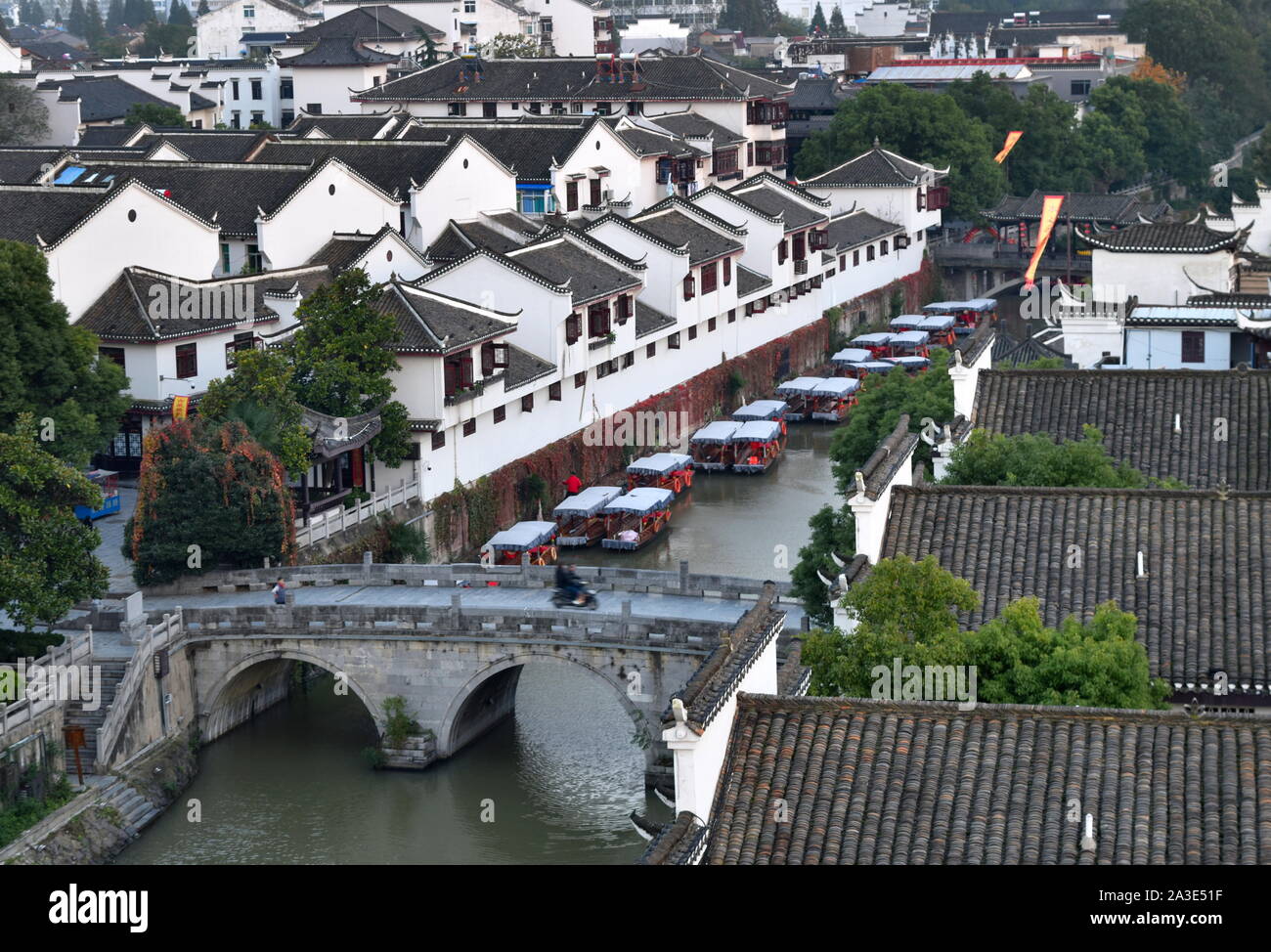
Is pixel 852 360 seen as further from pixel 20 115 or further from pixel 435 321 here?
pixel 20 115

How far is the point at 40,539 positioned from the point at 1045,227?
4487cm

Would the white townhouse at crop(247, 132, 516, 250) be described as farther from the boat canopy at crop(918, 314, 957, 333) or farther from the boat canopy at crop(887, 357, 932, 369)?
the boat canopy at crop(918, 314, 957, 333)

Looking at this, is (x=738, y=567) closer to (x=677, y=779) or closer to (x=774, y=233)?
(x=774, y=233)

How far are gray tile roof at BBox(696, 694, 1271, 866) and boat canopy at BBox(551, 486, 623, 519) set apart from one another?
85.9 ft

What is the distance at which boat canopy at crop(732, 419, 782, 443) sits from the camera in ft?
170

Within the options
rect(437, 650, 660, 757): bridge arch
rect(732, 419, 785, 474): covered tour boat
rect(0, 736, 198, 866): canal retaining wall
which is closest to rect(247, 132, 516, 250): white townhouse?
rect(732, 419, 785, 474): covered tour boat

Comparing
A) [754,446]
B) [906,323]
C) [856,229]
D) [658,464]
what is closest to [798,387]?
[754,446]

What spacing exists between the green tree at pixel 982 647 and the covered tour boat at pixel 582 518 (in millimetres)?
22091

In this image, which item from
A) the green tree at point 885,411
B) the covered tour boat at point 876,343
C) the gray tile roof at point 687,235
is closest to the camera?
the green tree at point 885,411

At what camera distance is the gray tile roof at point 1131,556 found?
76.4ft

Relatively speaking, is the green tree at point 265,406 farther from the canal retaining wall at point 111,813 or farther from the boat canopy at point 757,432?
the boat canopy at point 757,432

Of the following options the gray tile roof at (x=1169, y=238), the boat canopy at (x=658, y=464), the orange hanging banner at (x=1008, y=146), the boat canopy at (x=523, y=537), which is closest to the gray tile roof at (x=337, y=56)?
the orange hanging banner at (x=1008, y=146)

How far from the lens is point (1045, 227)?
228ft
